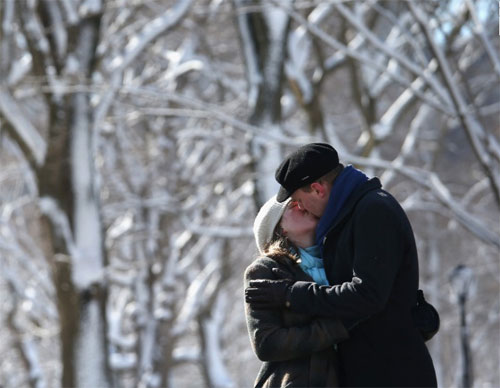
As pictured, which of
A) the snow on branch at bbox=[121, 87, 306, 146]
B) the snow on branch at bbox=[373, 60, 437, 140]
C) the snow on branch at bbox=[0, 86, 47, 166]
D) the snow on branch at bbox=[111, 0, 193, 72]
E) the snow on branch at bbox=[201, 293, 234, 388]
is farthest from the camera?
the snow on branch at bbox=[201, 293, 234, 388]

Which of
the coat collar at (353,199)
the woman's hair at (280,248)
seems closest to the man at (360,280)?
the coat collar at (353,199)

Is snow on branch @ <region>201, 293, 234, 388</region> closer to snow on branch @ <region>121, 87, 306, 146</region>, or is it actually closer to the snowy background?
the snowy background

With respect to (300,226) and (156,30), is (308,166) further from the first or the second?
(156,30)

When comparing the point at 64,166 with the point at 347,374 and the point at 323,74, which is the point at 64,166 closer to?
the point at 323,74

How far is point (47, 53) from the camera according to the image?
11.0 meters

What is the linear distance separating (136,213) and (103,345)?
22.0ft

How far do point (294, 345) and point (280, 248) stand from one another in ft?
1.29

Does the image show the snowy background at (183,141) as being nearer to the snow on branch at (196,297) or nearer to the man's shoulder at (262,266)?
the snow on branch at (196,297)

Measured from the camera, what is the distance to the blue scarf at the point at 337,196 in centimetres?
413

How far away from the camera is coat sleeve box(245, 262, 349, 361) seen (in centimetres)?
402

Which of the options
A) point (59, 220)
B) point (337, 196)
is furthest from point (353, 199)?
point (59, 220)

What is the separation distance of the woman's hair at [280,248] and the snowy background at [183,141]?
4.06 m

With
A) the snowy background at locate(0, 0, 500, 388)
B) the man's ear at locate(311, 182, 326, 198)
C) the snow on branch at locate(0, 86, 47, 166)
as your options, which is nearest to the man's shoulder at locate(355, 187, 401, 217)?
the man's ear at locate(311, 182, 326, 198)

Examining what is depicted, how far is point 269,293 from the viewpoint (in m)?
4.09
